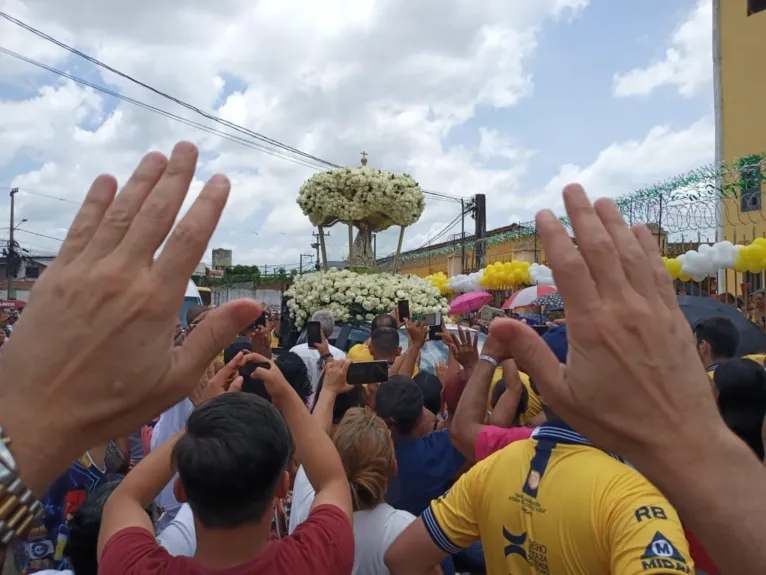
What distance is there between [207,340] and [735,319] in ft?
21.4

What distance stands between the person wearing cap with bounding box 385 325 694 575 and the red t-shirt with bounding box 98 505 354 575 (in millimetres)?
598

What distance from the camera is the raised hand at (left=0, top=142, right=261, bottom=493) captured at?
109 centimetres

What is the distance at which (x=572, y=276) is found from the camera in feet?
3.73

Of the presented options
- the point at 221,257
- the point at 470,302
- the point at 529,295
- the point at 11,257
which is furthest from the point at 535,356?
the point at 221,257

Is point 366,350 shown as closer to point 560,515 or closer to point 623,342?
point 560,515

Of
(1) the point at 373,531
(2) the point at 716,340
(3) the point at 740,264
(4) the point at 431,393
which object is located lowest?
(1) the point at 373,531

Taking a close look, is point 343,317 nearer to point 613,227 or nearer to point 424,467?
point 424,467

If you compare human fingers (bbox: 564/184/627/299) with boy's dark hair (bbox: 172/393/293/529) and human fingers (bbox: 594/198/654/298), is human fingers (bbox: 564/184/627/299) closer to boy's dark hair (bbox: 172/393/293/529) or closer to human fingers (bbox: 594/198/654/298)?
human fingers (bbox: 594/198/654/298)

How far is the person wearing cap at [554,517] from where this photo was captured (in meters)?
1.77

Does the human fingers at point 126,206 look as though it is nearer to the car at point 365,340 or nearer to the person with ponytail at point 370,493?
the person with ponytail at point 370,493

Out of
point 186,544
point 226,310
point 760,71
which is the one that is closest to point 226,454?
point 226,310

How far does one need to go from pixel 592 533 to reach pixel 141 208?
1562mm

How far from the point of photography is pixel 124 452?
3547mm

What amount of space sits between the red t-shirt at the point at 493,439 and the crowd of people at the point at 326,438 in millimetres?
11
